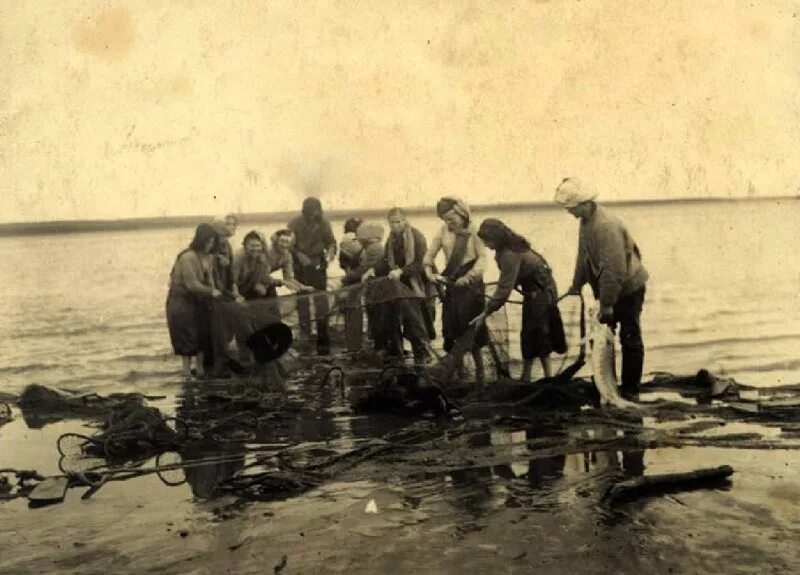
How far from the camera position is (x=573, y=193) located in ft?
29.0

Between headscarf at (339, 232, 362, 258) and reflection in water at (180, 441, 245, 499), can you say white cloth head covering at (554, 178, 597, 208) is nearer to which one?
reflection in water at (180, 441, 245, 499)

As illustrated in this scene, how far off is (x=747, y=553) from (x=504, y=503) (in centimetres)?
149

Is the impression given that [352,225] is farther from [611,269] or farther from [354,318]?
[611,269]

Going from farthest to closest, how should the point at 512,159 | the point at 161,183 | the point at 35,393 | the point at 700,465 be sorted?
the point at 161,183, the point at 512,159, the point at 35,393, the point at 700,465

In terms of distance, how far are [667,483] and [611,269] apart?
3.07 metres

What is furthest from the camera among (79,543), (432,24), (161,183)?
(161,183)

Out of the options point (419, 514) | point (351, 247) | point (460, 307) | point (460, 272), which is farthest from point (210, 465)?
point (351, 247)

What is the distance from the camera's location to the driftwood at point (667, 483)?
235 inches

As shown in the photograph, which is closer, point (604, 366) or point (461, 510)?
point (461, 510)

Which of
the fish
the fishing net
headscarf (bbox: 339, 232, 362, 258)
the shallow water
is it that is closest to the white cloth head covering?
the fish

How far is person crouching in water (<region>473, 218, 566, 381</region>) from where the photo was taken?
946 centimetres

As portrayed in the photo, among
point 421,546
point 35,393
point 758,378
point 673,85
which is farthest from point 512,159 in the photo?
point 421,546

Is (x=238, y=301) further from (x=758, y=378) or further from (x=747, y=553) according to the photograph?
(x=747, y=553)

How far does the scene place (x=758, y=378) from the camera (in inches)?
427
